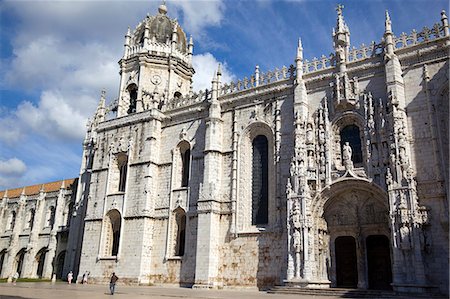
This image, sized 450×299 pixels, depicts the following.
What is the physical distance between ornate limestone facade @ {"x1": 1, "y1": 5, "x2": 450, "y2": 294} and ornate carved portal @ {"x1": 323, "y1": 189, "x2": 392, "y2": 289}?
58 mm

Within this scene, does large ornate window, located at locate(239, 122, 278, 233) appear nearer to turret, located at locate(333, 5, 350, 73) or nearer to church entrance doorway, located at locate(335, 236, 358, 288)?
church entrance doorway, located at locate(335, 236, 358, 288)

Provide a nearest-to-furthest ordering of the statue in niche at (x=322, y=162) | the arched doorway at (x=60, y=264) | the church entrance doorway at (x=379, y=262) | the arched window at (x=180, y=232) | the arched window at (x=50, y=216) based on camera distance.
Result: the church entrance doorway at (x=379, y=262), the statue in niche at (x=322, y=162), the arched window at (x=180, y=232), the arched doorway at (x=60, y=264), the arched window at (x=50, y=216)

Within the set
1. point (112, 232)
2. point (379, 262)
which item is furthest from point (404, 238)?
point (112, 232)

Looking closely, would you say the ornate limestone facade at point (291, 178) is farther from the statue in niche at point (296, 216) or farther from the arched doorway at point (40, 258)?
the arched doorway at point (40, 258)

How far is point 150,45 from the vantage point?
3409 centimetres

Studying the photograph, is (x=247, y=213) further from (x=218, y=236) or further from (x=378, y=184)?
(x=378, y=184)

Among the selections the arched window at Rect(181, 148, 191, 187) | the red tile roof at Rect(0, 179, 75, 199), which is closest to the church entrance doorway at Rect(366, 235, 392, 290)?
the arched window at Rect(181, 148, 191, 187)

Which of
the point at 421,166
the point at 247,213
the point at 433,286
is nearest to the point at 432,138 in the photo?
the point at 421,166

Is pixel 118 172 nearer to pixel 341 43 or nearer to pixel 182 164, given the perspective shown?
pixel 182 164

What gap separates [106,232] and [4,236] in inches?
824

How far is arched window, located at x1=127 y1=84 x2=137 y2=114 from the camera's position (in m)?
33.8

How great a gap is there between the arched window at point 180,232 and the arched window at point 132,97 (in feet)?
34.9

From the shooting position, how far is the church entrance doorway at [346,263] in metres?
21.5

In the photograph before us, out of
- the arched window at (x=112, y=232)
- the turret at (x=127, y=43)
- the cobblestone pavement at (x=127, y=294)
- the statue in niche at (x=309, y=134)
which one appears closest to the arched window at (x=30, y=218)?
the arched window at (x=112, y=232)
